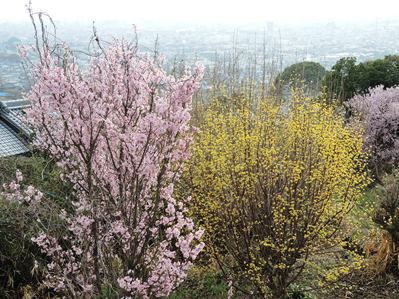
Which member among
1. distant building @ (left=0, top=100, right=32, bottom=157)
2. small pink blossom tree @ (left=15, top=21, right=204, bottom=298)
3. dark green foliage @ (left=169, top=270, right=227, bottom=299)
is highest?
small pink blossom tree @ (left=15, top=21, right=204, bottom=298)

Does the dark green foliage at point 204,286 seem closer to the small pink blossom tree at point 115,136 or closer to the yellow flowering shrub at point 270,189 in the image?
the yellow flowering shrub at point 270,189

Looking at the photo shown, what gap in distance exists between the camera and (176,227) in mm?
4742

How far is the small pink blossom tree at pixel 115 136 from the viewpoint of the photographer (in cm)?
394

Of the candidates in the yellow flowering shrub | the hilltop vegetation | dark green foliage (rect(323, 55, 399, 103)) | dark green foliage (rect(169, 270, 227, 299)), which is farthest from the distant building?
dark green foliage (rect(323, 55, 399, 103))

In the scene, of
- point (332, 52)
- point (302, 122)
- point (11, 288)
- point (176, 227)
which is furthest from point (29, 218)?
point (332, 52)

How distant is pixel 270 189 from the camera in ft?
20.6

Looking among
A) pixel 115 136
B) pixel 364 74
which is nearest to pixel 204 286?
pixel 115 136

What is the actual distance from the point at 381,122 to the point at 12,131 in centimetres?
1024

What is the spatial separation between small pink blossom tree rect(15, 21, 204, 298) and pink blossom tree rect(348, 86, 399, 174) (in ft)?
34.7

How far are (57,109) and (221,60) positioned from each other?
7445 mm

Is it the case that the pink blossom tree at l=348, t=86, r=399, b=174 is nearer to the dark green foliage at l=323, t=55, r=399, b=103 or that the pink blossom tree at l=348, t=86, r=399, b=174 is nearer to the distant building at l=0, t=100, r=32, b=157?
the dark green foliage at l=323, t=55, r=399, b=103

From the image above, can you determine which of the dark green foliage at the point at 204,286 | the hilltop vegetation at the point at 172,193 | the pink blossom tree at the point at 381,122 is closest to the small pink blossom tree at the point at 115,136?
the hilltop vegetation at the point at 172,193

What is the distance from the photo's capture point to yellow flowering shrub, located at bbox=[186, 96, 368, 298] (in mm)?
6172

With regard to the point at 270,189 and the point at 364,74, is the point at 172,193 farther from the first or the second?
the point at 364,74
